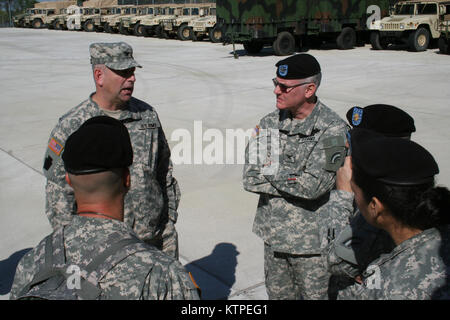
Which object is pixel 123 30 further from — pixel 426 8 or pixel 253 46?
pixel 426 8

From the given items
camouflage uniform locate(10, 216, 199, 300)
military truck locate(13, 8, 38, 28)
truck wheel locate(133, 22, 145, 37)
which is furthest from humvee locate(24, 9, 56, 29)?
camouflage uniform locate(10, 216, 199, 300)

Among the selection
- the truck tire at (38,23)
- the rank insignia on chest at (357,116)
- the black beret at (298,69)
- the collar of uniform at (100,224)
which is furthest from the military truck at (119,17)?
the collar of uniform at (100,224)

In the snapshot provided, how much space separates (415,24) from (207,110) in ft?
38.5

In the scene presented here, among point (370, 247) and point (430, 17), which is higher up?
point (430, 17)

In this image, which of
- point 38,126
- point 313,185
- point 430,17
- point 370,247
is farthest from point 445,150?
point 430,17

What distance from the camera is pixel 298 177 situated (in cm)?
273

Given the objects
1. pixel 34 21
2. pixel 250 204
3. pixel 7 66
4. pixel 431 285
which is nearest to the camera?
pixel 431 285

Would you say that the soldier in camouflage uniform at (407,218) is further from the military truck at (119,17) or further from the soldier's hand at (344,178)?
the military truck at (119,17)

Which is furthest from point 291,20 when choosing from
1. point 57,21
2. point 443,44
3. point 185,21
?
point 57,21

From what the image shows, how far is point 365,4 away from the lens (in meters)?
21.4

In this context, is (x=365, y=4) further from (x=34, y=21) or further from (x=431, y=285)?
(x=34, y=21)

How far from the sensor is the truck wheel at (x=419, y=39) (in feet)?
60.7

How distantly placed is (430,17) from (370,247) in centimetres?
1838
